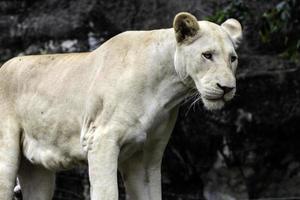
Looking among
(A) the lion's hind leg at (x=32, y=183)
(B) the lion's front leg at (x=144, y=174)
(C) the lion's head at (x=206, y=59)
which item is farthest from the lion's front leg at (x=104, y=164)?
(A) the lion's hind leg at (x=32, y=183)

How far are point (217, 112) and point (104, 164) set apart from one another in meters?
4.31

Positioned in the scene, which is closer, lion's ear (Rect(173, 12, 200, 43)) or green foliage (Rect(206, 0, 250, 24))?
lion's ear (Rect(173, 12, 200, 43))

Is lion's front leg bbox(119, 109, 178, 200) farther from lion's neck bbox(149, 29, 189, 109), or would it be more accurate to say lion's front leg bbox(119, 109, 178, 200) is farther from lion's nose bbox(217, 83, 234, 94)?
lion's nose bbox(217, 83, 234, 94)

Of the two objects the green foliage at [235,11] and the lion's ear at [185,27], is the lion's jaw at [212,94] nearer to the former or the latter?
the lion's ear at [185,27]

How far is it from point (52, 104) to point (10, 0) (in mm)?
4548

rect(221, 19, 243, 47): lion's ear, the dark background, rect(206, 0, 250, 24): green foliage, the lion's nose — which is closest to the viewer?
the lion's nose

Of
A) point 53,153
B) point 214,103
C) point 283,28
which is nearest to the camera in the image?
point 214,103

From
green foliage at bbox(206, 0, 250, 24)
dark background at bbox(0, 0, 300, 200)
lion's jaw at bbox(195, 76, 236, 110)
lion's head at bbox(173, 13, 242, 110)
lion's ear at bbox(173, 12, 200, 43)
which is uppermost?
lion's ear at bbox(173, 12, 200, 43)

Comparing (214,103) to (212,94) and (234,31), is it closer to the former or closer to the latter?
(212,94)

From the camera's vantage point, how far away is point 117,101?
293 inches

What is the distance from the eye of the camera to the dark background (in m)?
11.5

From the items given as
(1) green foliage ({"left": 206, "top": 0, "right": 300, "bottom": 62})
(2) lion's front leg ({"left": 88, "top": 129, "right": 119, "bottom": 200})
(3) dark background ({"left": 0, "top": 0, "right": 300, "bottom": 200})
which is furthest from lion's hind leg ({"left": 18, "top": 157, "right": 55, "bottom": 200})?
(3) dark background ({"left": 0, "top": 0, "right": 300, "bottom": 200})

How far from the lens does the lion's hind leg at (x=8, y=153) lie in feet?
26.8

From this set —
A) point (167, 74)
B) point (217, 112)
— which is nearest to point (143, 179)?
point (167, 74)
